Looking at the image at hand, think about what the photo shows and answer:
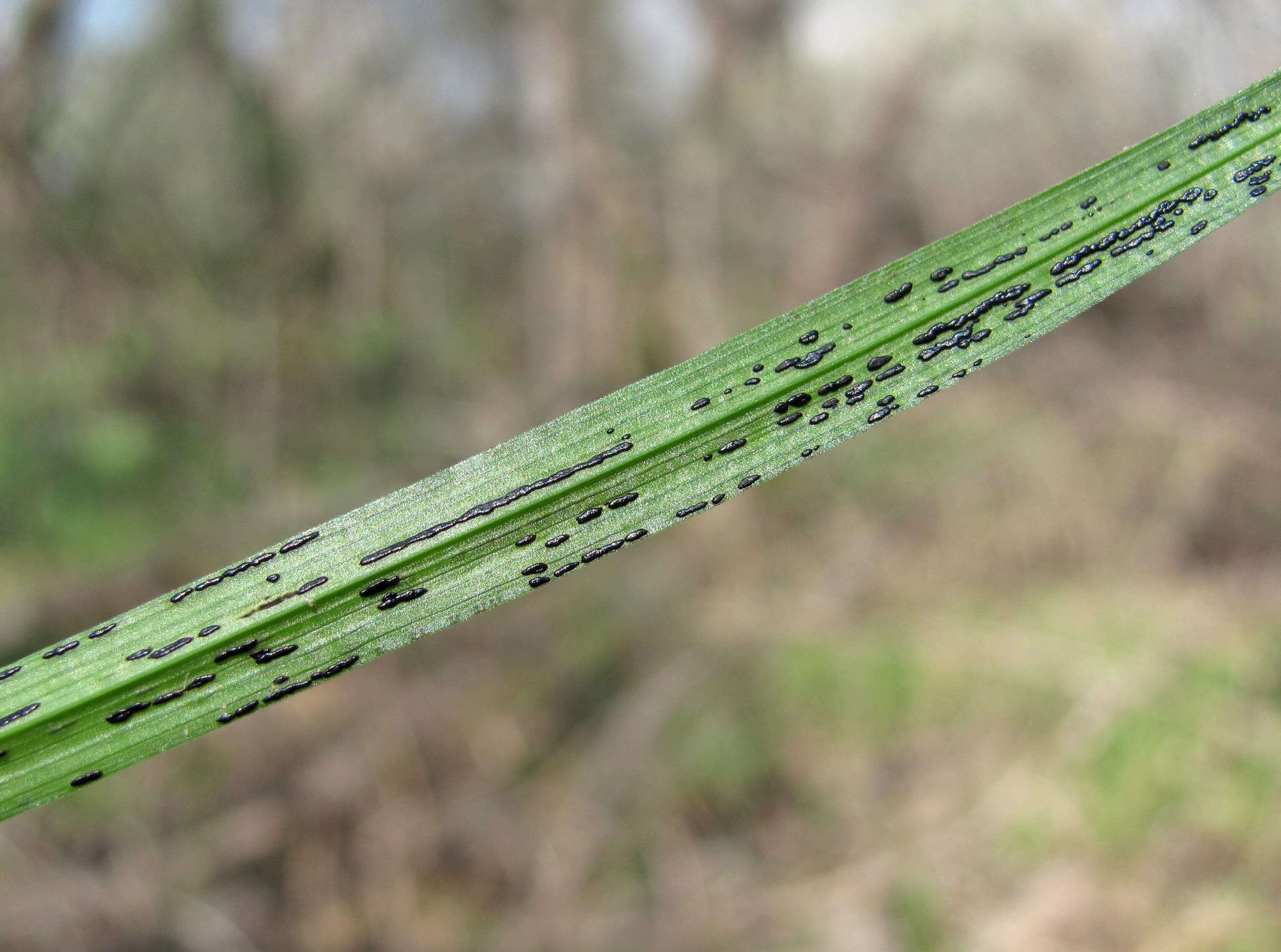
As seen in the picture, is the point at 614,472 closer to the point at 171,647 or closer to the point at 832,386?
the point at 832,386

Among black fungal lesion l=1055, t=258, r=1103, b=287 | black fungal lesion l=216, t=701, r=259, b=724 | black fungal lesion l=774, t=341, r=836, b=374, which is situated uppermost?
black fungal lesion l=774, t=341, r=836, b=374

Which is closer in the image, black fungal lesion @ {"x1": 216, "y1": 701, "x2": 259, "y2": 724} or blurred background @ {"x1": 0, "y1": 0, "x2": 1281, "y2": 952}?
black fungal lesion @ {"x1": 216, "y1": 701, "x2": 259, "y2": 724}

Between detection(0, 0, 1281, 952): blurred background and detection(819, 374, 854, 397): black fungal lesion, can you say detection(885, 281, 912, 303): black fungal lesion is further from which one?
detection(0, 0, 1281, 952): blurred background

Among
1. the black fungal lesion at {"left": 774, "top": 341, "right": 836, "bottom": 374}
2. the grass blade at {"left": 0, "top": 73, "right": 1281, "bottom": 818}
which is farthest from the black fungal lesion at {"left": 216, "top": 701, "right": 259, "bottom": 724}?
the black fungal lesion at {"left": 774, "top": 341, "right": 836, "bottom": 374}

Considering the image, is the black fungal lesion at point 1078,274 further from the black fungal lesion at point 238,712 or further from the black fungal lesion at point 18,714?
the black fungal lesion at point 18,714

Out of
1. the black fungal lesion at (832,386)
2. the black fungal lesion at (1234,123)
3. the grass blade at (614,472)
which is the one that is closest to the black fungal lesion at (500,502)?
the grass blade at (614,472)

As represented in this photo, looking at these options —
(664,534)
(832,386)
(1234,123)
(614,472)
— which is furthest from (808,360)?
(664,534)

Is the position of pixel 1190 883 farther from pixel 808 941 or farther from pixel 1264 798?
pixel 808 941
